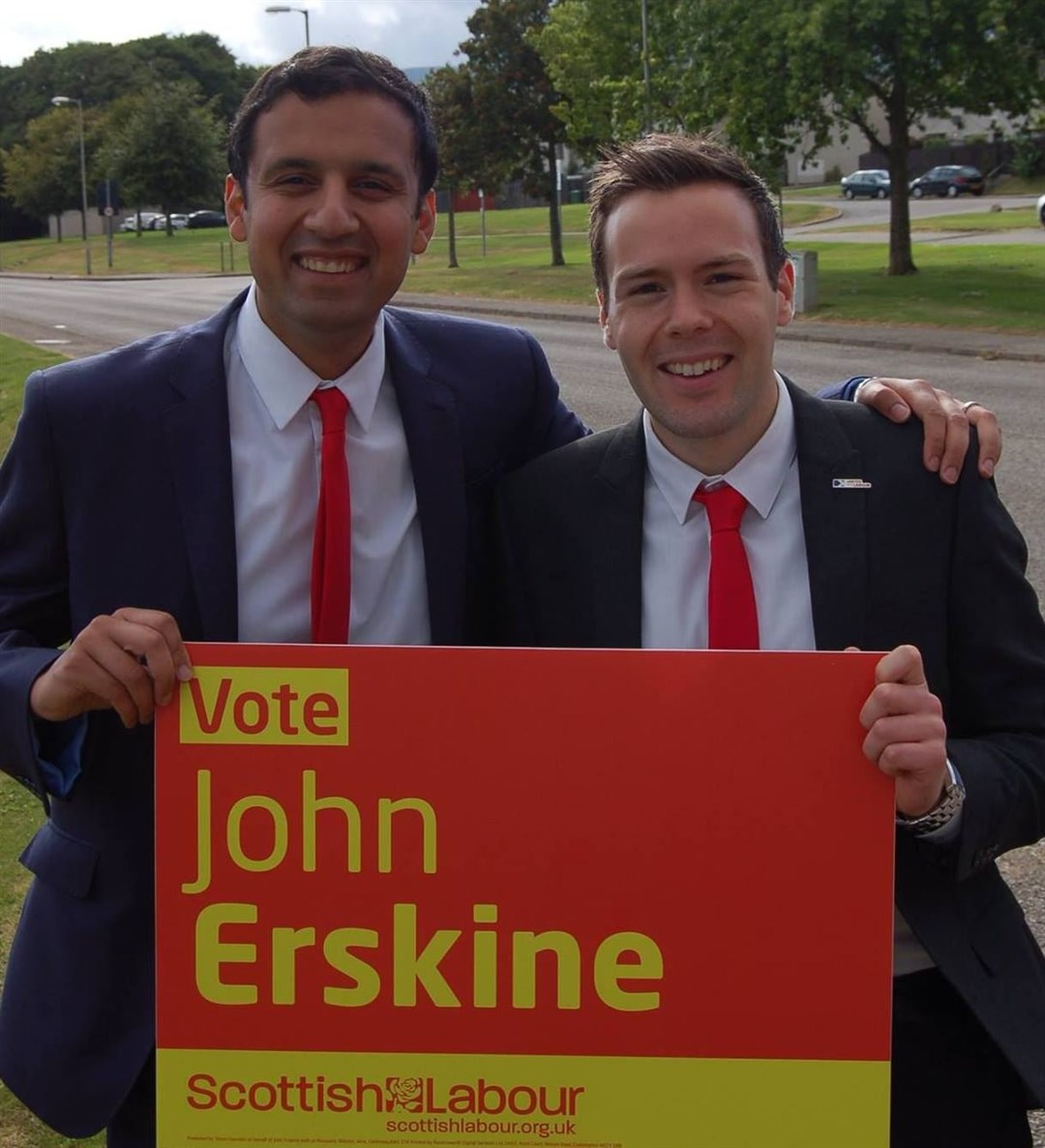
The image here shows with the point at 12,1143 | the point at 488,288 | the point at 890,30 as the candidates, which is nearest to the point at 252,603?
the point at 12,1143

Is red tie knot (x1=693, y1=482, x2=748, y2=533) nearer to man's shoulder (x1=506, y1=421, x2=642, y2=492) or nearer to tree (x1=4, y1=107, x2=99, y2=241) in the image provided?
man's shoulder (x1=506, y1=421, x2=642, y2=492)

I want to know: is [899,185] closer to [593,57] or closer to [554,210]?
[593,57]

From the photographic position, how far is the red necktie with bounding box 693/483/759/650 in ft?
7.63

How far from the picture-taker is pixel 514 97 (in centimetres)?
3969

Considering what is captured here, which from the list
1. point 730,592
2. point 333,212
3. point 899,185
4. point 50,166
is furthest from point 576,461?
point 50,166


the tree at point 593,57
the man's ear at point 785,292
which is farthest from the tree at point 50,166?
the man's ear at point 785,292

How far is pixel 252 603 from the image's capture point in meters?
2.49

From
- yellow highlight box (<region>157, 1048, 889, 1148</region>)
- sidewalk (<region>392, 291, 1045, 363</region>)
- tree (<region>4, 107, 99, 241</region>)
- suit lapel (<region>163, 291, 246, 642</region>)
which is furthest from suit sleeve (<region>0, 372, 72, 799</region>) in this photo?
tree (<region>4, 107, 99, 241</region>)

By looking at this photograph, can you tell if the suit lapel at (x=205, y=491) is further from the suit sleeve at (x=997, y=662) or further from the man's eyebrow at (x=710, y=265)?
the suit sleeve at (x=997, y=662)

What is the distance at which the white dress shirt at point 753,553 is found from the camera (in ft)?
7.80

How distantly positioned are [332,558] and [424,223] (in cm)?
66

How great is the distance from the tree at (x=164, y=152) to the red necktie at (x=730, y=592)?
6997 cm

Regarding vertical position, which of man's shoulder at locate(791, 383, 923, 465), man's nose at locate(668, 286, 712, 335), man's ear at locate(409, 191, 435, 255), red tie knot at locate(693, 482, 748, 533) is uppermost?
man's ear at locate(409, 191, 435, 255)

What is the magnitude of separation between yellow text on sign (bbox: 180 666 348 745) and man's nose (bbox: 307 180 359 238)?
705 millimetres
